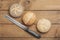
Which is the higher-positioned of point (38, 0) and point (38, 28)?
point (38, 0)

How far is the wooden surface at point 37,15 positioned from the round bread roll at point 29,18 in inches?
1.6

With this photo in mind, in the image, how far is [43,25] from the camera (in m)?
1.20

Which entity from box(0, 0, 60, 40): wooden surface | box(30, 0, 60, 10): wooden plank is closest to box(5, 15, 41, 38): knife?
box(0, 0, 60, 40): wooden surface

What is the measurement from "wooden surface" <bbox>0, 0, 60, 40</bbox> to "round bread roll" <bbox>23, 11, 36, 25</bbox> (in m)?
0.04

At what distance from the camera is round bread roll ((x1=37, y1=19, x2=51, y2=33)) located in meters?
1.20

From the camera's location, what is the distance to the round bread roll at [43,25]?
1197mm

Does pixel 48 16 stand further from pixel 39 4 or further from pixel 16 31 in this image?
pixel 16 31

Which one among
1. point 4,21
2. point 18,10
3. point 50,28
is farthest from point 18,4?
point 50,28

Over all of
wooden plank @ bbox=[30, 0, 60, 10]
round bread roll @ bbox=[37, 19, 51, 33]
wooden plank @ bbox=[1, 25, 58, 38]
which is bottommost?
wooden plank @ bbox=[1, 25, 58, 38]

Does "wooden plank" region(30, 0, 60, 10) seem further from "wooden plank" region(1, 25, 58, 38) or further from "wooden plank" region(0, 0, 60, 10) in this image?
"wooden plank" region(1, 25, 58, 38)

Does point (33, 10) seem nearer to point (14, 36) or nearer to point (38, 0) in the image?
point (38, 0)

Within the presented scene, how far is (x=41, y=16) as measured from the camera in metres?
1.24

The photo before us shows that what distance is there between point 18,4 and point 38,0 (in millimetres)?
133

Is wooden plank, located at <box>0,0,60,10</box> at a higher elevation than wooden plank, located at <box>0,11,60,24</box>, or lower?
higher
